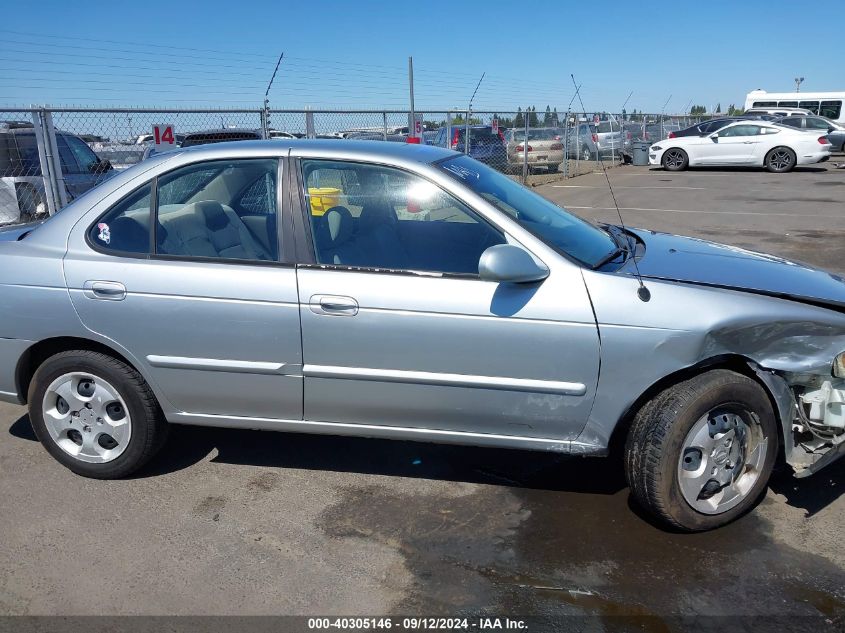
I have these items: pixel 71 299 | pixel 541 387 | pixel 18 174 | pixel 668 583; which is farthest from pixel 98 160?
pixel 668 583

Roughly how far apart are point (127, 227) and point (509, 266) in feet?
6.40

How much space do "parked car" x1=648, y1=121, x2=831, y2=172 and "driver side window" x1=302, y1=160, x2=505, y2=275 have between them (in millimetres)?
20905

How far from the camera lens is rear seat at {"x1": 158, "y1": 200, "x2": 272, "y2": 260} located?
3623 mm

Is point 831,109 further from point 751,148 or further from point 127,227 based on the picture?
point 127,227

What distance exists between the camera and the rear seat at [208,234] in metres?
3.62

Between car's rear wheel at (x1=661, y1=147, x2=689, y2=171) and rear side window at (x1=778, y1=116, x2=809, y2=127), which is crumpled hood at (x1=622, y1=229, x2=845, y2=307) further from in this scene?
rear side window at (x1=778, y1=116, x2=809, y2=127)

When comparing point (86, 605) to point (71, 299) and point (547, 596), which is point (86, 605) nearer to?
point (71, 299)

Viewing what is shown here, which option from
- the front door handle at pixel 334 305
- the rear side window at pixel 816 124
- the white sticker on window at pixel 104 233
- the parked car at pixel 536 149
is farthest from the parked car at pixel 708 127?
the white sticker on window at pixel 104 233

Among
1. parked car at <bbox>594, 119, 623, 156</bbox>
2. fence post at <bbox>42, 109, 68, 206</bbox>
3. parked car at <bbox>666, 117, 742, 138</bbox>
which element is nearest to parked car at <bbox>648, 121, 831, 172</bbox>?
parked car at <bbox>666, 117, 742, 138</bbox>

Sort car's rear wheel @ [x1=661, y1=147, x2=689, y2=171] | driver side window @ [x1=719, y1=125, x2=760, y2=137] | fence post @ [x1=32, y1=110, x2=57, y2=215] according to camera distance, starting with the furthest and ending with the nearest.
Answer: car's rear wheel @ [x1=661, y1=147, x2=689, y2=171]
driver side window @ [x1=719, y1=125, x2=760, y2=137]
fence post @ [x1=32, y1=110, x2=57, y2=215]

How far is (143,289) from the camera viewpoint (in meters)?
3.52

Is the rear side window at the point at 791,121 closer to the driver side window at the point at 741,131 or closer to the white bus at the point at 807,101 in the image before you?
the driver side window at the point at 741,131

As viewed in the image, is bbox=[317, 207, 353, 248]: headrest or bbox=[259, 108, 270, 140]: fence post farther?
bbox=[259, 108, 270, 140]: fence post

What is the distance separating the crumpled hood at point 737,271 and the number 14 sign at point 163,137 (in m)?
7.92
